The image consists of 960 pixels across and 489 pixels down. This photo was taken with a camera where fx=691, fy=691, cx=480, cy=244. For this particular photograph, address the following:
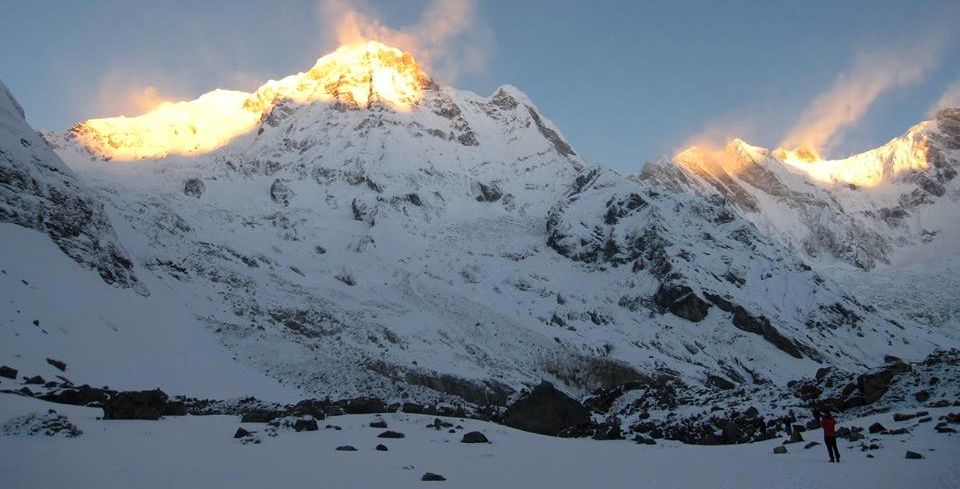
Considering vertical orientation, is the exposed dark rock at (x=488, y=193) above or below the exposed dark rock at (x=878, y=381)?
above

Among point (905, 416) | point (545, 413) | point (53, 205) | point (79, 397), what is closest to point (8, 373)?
point (79, 397)

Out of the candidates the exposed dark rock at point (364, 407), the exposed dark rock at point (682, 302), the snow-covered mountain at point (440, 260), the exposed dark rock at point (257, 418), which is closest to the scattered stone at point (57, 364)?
the snow-covered mountain at point (440, 260)

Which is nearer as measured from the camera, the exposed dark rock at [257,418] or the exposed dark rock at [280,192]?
the exposed dark rock at [257,418]

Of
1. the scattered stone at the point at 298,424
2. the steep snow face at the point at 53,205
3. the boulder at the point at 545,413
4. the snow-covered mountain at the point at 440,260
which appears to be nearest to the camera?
the scattered stone at the point at 298,424

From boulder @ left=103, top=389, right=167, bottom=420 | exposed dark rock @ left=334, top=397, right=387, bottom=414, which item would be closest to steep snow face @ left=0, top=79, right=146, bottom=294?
exposed dark rock @ left=334, top=397, right=387, bottom=414

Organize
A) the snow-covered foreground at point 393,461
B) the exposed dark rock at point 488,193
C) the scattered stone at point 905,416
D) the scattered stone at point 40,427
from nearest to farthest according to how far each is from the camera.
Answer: the snow-covered foreground at point 393,461 < the scattered stone at point 40,427 < the scattered stone at point 905,416 < the exposed dark rock at point 488,193

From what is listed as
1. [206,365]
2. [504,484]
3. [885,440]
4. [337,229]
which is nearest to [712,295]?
[337,229]

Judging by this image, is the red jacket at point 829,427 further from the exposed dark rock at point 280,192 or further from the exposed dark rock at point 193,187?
the exposed dark rock at point 193,187

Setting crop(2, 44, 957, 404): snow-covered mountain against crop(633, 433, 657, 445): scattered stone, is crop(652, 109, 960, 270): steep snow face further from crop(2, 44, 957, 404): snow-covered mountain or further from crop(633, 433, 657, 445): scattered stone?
crop(633, 433, 657, 445): scattered stone
